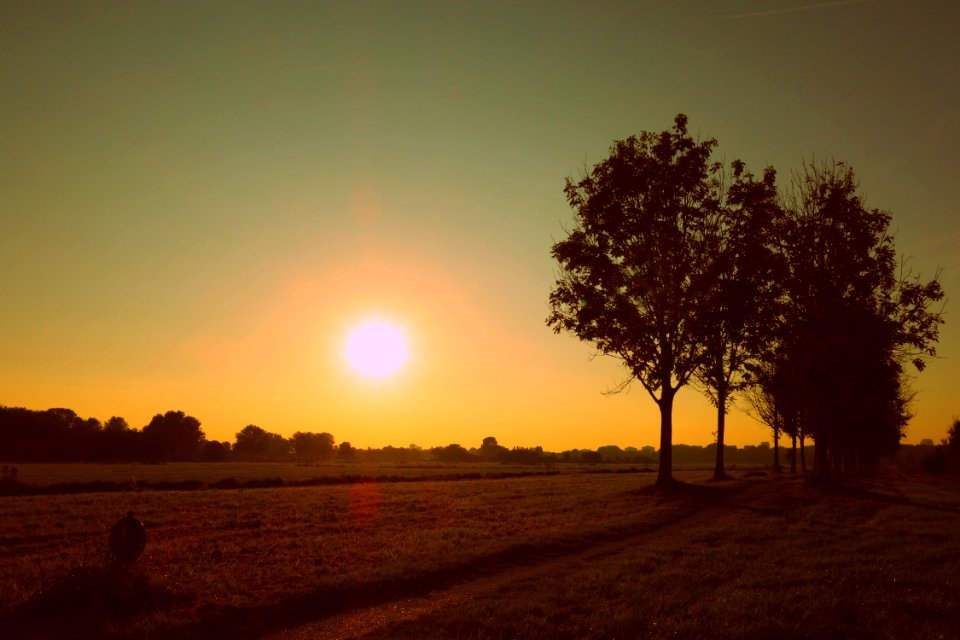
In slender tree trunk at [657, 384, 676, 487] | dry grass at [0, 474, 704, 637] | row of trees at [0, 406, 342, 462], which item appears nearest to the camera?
dry grass at [0, 474, 704, 637]

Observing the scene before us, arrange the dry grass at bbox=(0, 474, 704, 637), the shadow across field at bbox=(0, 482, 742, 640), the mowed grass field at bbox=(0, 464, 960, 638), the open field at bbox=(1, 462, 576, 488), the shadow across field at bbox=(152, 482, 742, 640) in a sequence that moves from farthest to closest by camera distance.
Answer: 1. the open field at bbox=(1, 462, 576, 488)
2. the dry grass at bbox=(0, 474, 704, 637)
3. the shadow across field at bbox=(152, 482, 742, 640)
4. the mowed grass field at bbox=(0, 464, 960, 638)
5. the shadow across field at bbox=(0, 482, 742, 640)

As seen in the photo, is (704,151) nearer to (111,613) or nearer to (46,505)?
(111,613)

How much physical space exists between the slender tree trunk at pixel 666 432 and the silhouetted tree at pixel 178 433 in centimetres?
13692

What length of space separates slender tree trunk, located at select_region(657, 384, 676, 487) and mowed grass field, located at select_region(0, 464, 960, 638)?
30.2 feet

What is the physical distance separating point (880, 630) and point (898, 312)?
35.8 meters

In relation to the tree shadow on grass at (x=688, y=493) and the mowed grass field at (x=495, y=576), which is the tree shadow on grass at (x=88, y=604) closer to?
the mowed grass field at (x=495, y=576)

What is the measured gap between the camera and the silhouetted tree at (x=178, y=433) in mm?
150625

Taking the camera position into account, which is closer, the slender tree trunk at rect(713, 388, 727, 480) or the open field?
the slender tree trunk at rect(713, 388, 727, 480)

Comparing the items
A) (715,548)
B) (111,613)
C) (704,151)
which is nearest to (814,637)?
(715,548)

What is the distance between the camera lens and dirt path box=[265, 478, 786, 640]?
1095 centimetres

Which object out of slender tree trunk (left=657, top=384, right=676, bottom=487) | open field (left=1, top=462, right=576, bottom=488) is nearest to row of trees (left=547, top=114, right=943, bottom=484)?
slender tree trunk (left=657, top=384, right=676, bottom=487)

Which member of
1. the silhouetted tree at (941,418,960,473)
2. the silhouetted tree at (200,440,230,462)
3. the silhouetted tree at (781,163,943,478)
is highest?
the silhouetted tree at (781,163,943,478)

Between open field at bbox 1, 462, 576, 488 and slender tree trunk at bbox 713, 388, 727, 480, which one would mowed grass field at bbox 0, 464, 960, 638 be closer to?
slender tree trunk at bbox 713, 388, 727, 480

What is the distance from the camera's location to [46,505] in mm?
33656
